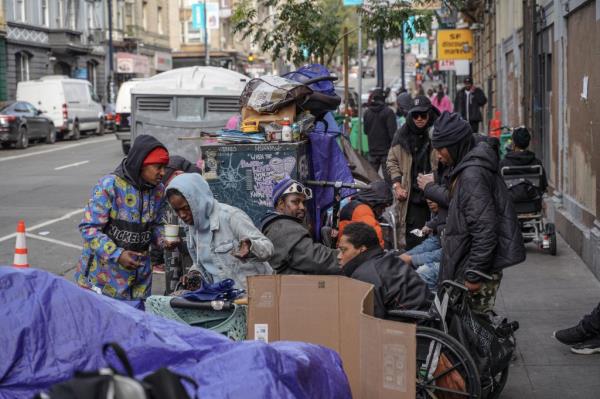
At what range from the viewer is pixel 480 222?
655 centimetres

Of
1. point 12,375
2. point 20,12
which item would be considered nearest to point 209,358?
point 12,375

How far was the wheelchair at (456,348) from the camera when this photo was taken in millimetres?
5992

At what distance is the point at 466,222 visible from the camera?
6.66 meters

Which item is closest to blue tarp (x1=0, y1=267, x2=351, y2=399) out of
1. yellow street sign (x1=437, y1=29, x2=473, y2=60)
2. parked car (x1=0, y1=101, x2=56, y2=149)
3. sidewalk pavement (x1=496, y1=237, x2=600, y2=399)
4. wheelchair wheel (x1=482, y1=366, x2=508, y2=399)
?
wheelchair wheel (x1=482, y1=366, x2=508, y2=399)

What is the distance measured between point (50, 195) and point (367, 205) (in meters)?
13.2

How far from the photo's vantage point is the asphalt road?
14.1 meters

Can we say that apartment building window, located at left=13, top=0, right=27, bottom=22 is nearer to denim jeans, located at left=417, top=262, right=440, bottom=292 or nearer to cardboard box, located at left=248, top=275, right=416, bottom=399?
denim jeans, located at left=417, top=262, right=440, bottom=292

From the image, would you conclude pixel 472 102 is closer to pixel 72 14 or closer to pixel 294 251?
pixel 294 251

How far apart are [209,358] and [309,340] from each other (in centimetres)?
132

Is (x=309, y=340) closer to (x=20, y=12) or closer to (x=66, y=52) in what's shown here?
(x=20, y=12)

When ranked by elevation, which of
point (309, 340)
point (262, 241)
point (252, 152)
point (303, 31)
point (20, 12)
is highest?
point (20, 12)

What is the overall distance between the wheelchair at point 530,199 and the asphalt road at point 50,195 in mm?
5394

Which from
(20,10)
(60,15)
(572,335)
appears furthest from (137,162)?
(60,15)

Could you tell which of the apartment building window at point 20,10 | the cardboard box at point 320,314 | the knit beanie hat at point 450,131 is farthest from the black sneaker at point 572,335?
the apartment building window at point 20,10
